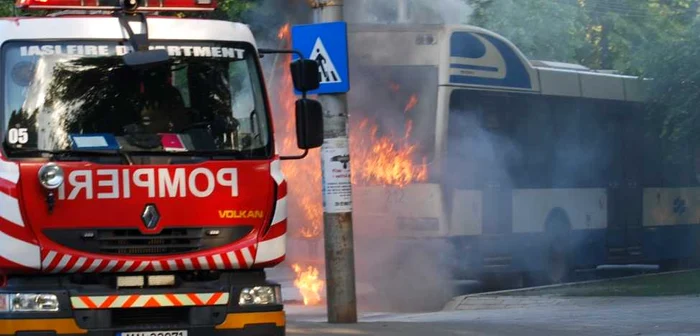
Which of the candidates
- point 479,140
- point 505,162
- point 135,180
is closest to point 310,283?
point 479,140

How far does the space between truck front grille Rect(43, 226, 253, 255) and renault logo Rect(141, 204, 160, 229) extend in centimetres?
8

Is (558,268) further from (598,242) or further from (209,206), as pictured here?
(209,206)

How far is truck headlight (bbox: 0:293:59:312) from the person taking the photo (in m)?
9.45

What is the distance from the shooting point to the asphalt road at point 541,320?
13.5 m

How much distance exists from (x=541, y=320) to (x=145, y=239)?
6.19 meters

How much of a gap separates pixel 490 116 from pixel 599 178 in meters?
3.33

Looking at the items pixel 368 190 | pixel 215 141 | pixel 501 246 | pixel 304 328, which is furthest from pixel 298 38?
pixel 501 246

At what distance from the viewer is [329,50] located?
13.6 metres

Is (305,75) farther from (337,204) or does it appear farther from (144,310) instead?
(337,204)

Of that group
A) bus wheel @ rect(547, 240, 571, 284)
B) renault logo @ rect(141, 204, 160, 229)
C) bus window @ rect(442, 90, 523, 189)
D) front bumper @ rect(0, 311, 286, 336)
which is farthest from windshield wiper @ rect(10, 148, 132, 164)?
bus wheel @ rect(547, 240, 571, 284)

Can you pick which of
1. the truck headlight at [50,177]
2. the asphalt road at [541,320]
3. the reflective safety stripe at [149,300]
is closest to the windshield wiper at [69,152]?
the truck headlight at [50,177]

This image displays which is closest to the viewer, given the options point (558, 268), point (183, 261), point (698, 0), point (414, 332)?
point (183, 261)

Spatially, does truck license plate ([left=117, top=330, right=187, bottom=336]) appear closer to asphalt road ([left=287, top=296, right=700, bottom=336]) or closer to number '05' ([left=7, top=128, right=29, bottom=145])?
number '05' ([left=7, top=128, right=29, bottom=145])

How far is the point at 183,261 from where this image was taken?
32.1 feet
